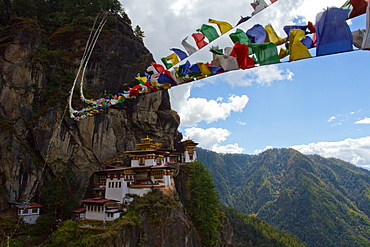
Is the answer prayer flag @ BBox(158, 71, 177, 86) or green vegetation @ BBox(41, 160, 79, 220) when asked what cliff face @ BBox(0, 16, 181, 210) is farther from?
Result: prayer flag @ BBox(158, 71, 177, 86)

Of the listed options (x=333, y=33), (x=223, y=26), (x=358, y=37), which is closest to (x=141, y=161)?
(x=223, y=26)

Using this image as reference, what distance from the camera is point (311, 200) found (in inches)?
5241

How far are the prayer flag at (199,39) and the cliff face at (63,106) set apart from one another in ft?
86.2

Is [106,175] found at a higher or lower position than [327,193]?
higher

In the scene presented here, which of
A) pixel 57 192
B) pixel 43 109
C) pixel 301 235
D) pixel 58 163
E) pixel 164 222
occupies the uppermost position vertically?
pixel 43 109

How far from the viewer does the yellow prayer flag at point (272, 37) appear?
6102mm

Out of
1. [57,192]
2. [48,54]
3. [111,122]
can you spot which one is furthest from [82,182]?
[48,54]

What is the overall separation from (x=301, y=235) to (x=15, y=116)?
12948 cm

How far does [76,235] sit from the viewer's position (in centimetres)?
1961

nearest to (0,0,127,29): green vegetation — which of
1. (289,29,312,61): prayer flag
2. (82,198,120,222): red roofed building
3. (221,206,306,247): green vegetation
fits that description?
(82,198,120,222): red roofed building

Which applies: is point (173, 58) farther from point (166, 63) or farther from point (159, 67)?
point (159, 67)

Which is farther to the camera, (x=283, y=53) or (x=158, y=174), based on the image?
(x=158, y=174)

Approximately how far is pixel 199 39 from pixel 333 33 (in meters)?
3.80

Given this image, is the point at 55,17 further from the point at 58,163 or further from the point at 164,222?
the point at 164,222
